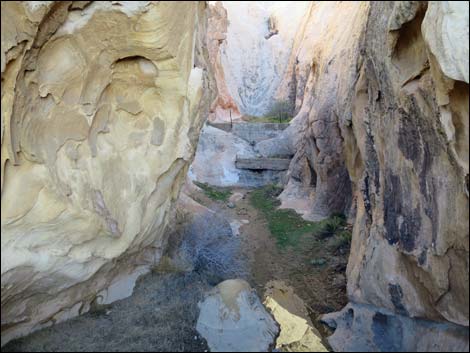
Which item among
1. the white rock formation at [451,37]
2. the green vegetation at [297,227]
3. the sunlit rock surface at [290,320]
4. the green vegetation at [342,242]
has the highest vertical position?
the white rock formation at [451,37]

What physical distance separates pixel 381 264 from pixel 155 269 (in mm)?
3399

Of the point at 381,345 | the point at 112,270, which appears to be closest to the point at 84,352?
the point at 112,270

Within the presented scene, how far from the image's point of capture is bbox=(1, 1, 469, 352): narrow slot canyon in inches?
161

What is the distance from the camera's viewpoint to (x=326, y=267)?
7.57 metres

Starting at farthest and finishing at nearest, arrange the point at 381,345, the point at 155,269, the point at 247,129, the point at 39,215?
the point at 247,129, the point at 155,269, the point at 381,345, the point at 39,215

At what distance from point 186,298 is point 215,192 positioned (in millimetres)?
8231

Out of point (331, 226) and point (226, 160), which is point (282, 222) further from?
point (226, 160)

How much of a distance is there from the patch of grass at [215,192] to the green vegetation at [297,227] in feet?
4.59

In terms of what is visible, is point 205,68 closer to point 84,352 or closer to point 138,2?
point 138,2

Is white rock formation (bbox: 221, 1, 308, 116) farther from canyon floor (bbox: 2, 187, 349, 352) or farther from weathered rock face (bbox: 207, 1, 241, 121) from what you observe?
canyon floor (bbox: 2, 187, 349, 352)

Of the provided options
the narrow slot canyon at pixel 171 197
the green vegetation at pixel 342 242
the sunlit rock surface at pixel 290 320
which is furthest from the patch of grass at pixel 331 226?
the sunlit rock surface at pixel 290 320

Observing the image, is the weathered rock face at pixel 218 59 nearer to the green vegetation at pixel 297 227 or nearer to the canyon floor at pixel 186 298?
the green vegetation at pixel 297 227

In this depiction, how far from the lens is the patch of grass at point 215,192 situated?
1328 cm

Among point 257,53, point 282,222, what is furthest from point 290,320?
point 257,53
